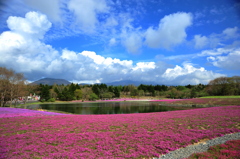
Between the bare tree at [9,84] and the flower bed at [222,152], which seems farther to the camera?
the bare tree at [9,84]

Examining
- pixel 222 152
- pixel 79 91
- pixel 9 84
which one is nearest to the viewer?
pixel 222 152

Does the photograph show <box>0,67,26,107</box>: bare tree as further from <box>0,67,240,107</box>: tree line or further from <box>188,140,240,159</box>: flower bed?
<box>188,140,240,159</box>: flower bed

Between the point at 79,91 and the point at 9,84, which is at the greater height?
the point at 9,84

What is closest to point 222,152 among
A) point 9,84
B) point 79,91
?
point 9,84

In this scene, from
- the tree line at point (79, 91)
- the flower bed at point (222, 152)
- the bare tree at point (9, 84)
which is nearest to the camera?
the flower bed at point (222, 152)

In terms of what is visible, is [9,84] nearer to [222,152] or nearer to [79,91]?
[222,152]

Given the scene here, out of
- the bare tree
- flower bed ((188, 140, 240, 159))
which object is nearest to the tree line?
the bare tree

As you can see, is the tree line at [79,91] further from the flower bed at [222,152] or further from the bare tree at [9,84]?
the flower bed at [222,152]

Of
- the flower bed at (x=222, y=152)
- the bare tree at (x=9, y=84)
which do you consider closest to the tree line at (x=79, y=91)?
the bare tree at (x=9, y=84)

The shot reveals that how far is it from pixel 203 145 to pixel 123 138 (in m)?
5.42

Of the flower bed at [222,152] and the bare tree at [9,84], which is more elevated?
the bare tree at [9,84]

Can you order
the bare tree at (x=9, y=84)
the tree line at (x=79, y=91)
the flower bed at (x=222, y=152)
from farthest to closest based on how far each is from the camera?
the tree line at (x=79, y=91) → the bare tree at (x=9, y=84) → the flower bed at (x=222, y=152)

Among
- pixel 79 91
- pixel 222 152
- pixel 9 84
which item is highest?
pixel 9 84

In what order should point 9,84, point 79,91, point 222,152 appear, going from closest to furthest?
point 222,152
point 9,84
point 79,91
